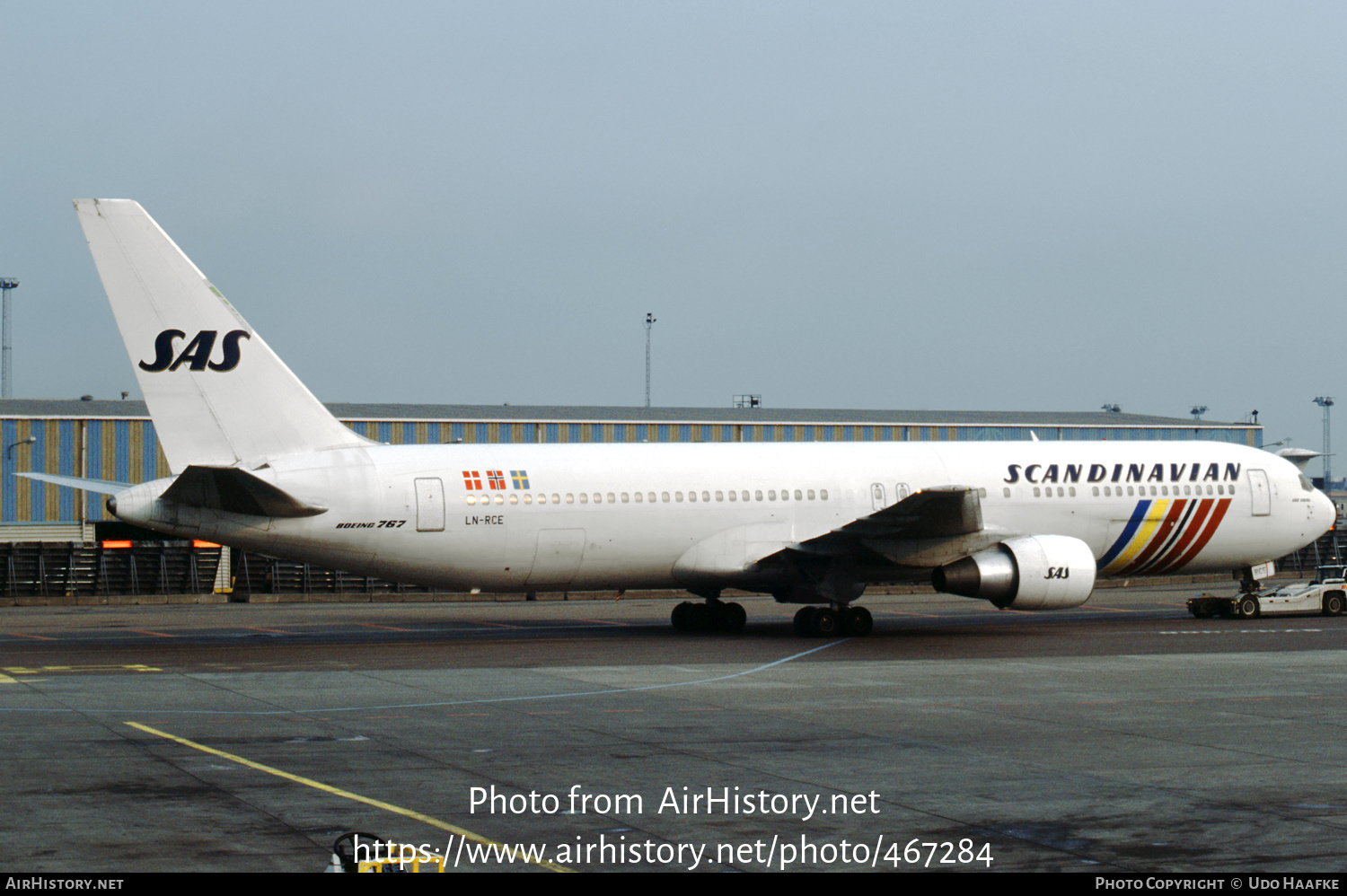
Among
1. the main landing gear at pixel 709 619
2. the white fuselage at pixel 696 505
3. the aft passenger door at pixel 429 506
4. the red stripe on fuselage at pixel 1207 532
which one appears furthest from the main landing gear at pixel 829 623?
the red stripe on fuselage at pixel 1207 532

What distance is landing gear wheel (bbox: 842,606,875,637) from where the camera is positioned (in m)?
29.3

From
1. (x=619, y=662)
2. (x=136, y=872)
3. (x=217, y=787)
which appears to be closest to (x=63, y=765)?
(x=217, y=787)

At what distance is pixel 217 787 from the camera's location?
1245 cm

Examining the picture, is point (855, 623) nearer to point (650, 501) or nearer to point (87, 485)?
point (650, 501)

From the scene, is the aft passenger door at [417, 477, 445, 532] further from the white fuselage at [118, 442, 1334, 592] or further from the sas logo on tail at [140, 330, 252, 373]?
the sas logo on tail at [140, 330, 252, 373]

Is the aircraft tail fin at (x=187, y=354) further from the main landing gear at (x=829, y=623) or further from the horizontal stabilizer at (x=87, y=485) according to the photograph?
the main landing gear at (x=829, y=623)

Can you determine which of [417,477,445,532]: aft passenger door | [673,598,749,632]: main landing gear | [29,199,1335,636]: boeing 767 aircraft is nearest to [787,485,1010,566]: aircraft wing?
[29,199,1335,636]: boeing 767 aircraft

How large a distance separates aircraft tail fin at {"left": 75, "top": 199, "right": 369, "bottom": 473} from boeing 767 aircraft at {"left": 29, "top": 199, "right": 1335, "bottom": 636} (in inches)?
1.5

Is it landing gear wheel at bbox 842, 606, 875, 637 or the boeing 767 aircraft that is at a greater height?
the boeing 767 aircraft

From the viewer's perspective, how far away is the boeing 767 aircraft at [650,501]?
26.7 meters

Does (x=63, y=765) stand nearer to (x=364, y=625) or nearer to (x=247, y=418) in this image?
(x=247, y=418)

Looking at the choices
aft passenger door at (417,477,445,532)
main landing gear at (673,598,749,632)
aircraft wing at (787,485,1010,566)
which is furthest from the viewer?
main landing gear at (673,598,749,632)

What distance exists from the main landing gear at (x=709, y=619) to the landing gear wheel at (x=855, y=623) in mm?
2931

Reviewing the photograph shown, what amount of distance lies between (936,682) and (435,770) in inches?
380
